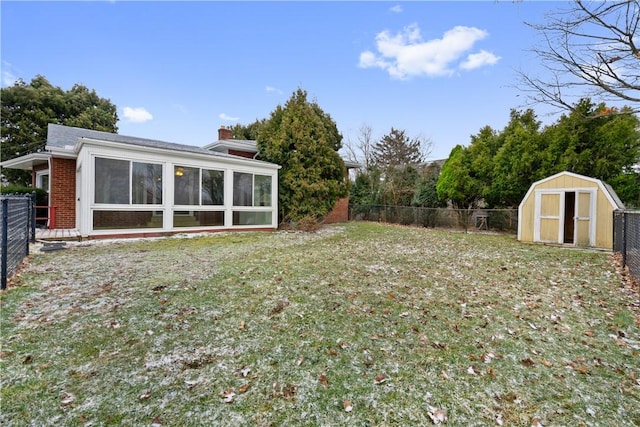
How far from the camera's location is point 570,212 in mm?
10719

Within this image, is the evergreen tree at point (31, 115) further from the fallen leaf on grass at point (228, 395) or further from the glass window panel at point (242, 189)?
the fallen leaf on grass at point (228, 395)

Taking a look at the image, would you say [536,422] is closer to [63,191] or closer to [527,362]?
[527,362]

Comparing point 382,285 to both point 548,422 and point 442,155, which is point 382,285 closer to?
point 548,422

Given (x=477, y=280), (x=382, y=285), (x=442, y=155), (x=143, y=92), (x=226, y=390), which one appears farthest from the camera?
(x=442, y=155)

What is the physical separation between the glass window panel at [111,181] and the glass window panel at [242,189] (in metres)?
3.59

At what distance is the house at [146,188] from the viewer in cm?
872

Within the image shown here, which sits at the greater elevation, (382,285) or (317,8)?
(317,8)

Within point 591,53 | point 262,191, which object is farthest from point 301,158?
point 591,53

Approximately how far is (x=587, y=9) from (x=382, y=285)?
9047mm

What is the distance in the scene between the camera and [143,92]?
48.9ft

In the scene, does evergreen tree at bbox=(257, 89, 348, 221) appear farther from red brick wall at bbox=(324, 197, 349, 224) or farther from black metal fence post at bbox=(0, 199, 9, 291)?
black metal fence post at bbox=(0, 199, 9, 291)

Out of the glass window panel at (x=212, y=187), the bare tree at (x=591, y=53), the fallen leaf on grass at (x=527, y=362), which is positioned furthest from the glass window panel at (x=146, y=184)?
the bare tree at (x=591, y=53)

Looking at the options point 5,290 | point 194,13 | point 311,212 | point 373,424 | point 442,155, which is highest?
point 194,13

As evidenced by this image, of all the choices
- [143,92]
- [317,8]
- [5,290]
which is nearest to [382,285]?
[5,290]
